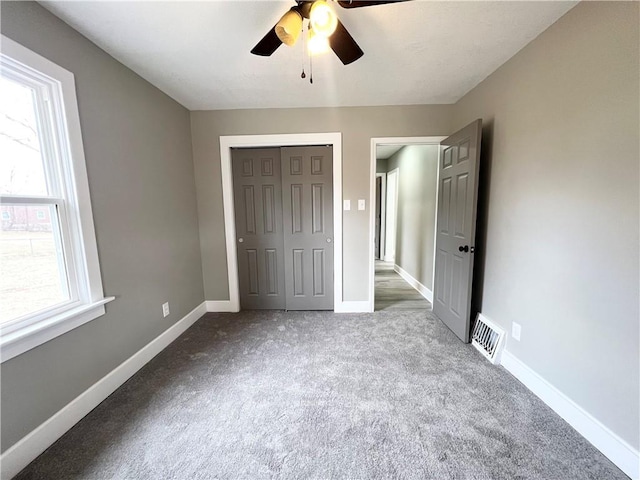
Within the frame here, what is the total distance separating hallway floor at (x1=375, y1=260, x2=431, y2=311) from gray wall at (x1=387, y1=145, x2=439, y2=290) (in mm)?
216

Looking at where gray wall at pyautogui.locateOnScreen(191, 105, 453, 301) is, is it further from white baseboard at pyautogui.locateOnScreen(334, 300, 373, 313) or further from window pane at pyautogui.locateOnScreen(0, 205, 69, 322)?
window pane at pyautogui.locateOnScreen(0, 205, 69, 322)

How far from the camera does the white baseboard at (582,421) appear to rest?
1.13 meters

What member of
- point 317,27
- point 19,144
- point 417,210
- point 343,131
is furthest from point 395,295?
point 19,144

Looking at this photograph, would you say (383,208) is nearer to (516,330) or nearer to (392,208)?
(392,208)

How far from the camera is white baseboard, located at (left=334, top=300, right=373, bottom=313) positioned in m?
2.90

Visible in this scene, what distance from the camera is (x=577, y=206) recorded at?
4.42 feet

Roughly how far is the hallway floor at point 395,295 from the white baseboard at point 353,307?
7.1 inches

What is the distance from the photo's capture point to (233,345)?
2.23m

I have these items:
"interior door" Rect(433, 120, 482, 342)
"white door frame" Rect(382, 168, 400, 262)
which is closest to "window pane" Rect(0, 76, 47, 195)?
"interior door" Rect(433, 120, 482, 342)

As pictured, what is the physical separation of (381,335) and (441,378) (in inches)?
26.7

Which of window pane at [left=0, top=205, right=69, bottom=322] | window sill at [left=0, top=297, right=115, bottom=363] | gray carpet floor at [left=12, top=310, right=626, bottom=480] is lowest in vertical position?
gray carpet floor at [left=12, top=310, right=626, bottom=480]

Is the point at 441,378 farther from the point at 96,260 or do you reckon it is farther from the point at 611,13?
the point at 96,260

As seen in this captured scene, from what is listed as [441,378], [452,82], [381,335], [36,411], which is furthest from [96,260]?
[452,82]

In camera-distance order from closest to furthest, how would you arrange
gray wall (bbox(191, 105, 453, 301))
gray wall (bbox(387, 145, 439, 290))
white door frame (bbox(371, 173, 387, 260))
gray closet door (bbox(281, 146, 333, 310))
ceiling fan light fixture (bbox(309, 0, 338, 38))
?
ceiling fan light fixture (bbox(309, 0, 338, 38)), gray wall (bbox(191, 105, 453, 301)), gray closet door (bbox(281, 146, 333, 310)), gray wall (bbox(387, 145, 439, 290)), white door frame (bbox(371, 173, 387, 260))
